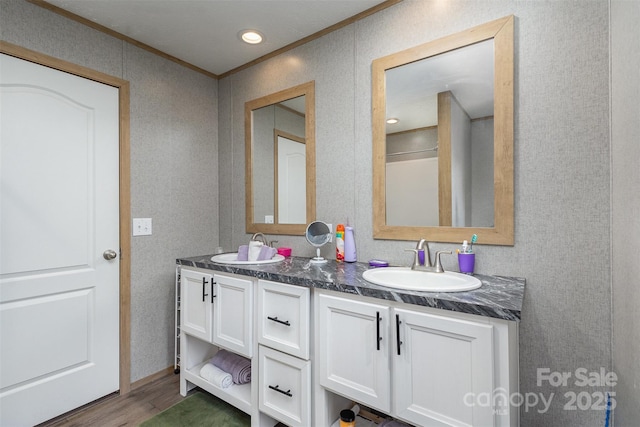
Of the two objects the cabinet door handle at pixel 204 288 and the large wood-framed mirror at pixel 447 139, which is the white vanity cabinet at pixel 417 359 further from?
the cabinet door handle at pixel 204 288

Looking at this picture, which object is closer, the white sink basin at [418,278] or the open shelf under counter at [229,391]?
the white sink basin at [418,278]

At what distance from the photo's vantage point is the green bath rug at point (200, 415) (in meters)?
1.76

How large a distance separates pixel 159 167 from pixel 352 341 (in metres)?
1.86

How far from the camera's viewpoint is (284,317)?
153 cm

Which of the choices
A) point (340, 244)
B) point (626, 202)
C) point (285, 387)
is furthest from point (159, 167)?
point (626, 202)

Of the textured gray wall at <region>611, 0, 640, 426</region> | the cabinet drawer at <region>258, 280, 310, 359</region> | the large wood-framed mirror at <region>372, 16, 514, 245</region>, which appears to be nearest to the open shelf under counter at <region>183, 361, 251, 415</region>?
the cabinet drawer at <region>258, 280, 310, 359</region>

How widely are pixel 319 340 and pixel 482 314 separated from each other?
71 cm

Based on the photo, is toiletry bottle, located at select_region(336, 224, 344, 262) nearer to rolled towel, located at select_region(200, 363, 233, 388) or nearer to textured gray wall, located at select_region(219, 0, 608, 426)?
textured gray wall, located at select_region(219, 0, 608, 426)

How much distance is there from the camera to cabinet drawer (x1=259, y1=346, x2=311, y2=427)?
4.82ft

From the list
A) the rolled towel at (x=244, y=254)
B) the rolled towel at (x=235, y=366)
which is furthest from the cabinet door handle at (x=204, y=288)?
the rolled towel at (x=235, y=366)

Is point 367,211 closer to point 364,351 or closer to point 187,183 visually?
point 364,351

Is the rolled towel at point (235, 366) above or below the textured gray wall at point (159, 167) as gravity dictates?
below

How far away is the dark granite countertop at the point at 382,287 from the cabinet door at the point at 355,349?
0.07 m

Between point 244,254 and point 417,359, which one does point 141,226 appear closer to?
point 244,254
